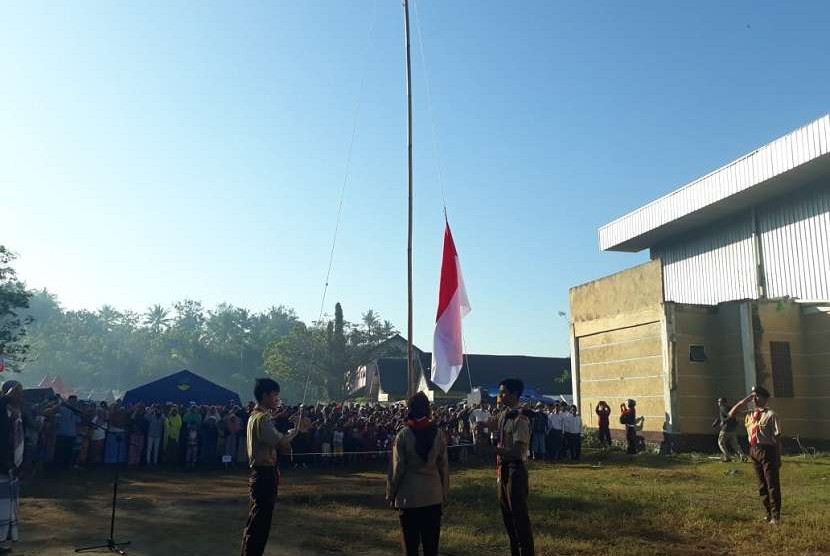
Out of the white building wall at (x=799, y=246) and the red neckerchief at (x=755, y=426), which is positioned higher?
the white building wall at (x=799, y=246)

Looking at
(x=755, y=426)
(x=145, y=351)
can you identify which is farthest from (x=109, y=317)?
(x=755, y=426)

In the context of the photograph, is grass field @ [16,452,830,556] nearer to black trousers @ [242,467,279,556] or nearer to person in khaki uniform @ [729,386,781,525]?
person in khaki uniform @ [729,386,781,525]

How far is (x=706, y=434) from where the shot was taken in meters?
21.5

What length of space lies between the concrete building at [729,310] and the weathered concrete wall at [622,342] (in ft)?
0.17

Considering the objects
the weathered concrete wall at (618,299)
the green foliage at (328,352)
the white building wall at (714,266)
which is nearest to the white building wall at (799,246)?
the white building wall at (714,266)

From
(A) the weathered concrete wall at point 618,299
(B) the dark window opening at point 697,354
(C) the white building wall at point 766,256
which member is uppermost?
(C) the white building wall at point 766,256

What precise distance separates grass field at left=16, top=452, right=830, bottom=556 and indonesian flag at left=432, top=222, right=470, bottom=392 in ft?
7.35

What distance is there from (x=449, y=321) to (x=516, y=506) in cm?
517

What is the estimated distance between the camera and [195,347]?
4173 inches

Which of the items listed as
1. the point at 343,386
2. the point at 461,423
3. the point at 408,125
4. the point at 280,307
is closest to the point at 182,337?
the point at 280,307

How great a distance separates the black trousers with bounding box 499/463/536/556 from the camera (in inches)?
261

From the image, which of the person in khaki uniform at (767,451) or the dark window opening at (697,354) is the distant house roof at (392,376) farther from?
the person in khaki uniform at (767,451)

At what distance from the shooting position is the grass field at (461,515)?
832cm

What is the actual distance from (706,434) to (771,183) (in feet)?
31.7
